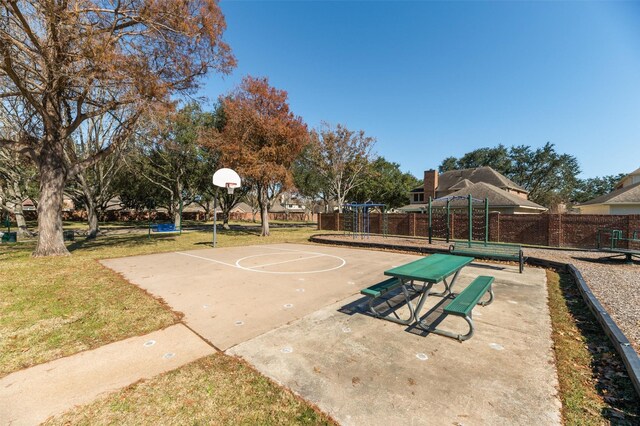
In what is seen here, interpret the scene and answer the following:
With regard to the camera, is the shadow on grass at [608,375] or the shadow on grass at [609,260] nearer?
the shadow on grass at [608,375]

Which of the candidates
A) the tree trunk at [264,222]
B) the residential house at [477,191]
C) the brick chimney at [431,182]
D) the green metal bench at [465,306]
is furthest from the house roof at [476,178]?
the green metal bench at [465,306]

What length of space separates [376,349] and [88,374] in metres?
3.53

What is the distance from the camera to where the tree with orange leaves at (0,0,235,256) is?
9047mm

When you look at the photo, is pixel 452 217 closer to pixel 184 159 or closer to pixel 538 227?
pixel 538 227

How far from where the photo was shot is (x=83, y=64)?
9625 mm

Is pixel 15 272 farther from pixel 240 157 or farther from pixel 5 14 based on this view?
pixel 240 157

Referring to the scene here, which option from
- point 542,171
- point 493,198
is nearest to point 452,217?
point 493,198

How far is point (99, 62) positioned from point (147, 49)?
2758 mm

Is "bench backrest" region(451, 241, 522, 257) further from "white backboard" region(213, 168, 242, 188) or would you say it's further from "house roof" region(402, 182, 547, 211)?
"white backboard" region(213, 168, 242, 188)

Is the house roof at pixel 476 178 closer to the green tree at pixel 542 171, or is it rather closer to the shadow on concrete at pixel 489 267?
the green tree at pixel 542 171

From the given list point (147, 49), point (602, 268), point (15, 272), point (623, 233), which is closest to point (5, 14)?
point (147, 49)

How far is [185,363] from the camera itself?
11.1ft

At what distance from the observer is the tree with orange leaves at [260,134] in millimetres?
20562

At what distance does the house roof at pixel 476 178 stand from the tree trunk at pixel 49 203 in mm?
38419
